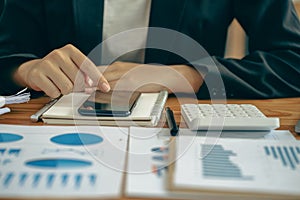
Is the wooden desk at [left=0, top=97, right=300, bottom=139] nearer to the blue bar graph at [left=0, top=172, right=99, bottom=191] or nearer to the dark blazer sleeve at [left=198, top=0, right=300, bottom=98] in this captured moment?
the dark blazer sleeve at [left=198, top=0, right=300, bottom=98]

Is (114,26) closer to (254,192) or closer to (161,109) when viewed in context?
(161,109)

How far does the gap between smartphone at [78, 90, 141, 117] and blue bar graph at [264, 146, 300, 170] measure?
212 mm

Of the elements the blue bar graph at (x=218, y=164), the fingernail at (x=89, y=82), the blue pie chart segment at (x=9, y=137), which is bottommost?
the blue pie chart segment at (x=9, y=137)

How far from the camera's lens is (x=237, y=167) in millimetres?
438

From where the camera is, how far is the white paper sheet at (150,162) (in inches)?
15.4

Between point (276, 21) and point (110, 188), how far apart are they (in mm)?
671

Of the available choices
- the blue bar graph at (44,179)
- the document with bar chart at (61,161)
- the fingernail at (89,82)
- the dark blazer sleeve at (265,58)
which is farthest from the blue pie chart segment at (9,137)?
the dark blazer sleeve at (265,58)

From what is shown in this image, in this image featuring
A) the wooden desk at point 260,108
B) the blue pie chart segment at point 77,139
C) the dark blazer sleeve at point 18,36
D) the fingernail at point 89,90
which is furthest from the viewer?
the dark blazer sleeve at point 18,36

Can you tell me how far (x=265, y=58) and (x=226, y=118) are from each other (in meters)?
0.30

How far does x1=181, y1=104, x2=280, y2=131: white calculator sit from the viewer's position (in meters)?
0.57

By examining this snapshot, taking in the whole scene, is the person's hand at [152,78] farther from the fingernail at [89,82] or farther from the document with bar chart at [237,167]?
the document with bar chart at [237,167]

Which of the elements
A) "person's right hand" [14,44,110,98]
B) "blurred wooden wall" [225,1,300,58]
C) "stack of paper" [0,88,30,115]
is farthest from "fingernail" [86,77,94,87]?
"blurred wooden wall" [225,1,300,58]

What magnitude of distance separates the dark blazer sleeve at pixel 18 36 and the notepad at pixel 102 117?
20cm

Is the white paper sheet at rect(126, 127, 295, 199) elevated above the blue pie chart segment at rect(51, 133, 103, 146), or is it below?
above
